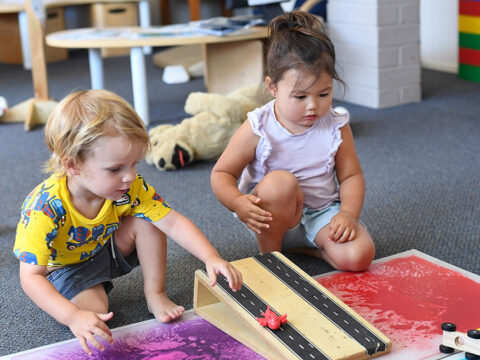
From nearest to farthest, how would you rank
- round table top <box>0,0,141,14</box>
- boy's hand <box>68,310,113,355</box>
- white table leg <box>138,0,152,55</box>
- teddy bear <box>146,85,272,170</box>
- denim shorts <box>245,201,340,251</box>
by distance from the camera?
boy's hand <box>68,310,113,355</box>
denim shorts <box>245,201,340,251</box>
teddy bear <box>146,85,272,170</box>
round table top <box>0,0,141,14</box>
white table leg <box>138,0,152,55</box>

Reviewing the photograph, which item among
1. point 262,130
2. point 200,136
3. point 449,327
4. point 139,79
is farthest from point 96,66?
point 449,327

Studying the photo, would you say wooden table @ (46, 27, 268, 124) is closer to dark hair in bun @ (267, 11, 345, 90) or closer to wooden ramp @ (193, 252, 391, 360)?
dark hair in bun @ (267, 11, 345, 90)

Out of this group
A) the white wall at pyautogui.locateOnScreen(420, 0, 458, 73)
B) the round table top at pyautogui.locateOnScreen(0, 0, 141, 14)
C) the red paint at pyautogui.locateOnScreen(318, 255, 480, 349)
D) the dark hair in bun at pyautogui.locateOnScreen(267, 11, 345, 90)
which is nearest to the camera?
the red paint at pyautogui.locateOnScreen(318, 255, 480, 349)

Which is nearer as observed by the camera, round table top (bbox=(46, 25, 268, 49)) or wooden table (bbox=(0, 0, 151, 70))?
round table top (bbox=(46, 25, 268, 49))

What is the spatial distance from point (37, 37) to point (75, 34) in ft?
0.49

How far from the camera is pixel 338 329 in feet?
2.87

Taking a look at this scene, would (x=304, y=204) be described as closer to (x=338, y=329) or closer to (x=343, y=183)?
(x=343, y=183)

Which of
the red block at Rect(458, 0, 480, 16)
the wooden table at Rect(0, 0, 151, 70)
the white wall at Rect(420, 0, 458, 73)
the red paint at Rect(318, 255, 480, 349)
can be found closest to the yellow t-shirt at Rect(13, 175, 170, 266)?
the red paint at Rect(318, 255, 480, 349)

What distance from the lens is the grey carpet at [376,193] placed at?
1.11 metres

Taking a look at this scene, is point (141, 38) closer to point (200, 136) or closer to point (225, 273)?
point (200, 136)

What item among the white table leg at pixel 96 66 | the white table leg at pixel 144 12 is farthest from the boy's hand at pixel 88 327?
the white table leg at pixel 144 12

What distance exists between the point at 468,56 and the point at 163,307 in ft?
7.02

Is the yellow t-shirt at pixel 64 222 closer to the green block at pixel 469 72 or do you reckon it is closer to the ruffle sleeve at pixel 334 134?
the ruffle sleeve at pixel 334 134

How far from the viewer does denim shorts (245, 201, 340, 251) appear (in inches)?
47.2
